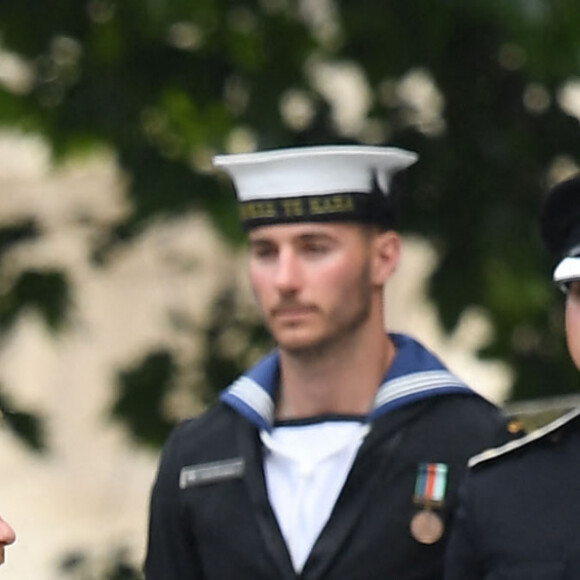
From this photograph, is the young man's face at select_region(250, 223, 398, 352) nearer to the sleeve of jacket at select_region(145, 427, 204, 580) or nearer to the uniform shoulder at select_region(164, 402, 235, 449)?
the uniform shoulder at select_region(164, 402, 235, 449)

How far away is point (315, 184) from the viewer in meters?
5.48

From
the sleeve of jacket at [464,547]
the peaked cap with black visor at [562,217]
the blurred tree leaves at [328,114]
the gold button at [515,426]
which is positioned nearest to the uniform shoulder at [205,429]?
the gold button at [515,426]

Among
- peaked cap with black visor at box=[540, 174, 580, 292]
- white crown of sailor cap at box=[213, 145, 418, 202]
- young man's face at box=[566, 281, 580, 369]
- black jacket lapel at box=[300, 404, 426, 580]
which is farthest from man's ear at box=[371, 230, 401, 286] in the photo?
young man's face at box=[566, 281, 580, 369]

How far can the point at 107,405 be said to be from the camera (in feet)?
26.4

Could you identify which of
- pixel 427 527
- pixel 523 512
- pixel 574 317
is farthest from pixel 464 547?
pixel 574 317

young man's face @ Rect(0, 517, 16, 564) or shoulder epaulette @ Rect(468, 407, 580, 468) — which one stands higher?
shoulder epaulette @ Rect(468, 407, 580, 468)

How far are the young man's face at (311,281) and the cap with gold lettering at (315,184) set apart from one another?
0.12ft

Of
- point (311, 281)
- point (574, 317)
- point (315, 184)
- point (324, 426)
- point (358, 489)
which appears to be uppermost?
point (315, 184)

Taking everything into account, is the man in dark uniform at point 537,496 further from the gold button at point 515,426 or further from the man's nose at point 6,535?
the man's nose at point 6,535

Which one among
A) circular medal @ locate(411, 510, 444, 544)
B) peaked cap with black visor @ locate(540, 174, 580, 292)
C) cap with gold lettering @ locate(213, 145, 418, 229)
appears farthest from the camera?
cap with gold lettering @ locate(213, 145, 418, 229)

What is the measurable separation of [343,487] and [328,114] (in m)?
2.52

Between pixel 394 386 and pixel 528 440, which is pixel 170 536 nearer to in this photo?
pixel 394 386

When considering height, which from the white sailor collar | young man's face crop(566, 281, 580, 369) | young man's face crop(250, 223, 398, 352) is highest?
young man's face crop(250, 223, 398, 352)

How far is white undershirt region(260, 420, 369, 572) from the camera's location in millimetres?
5355
